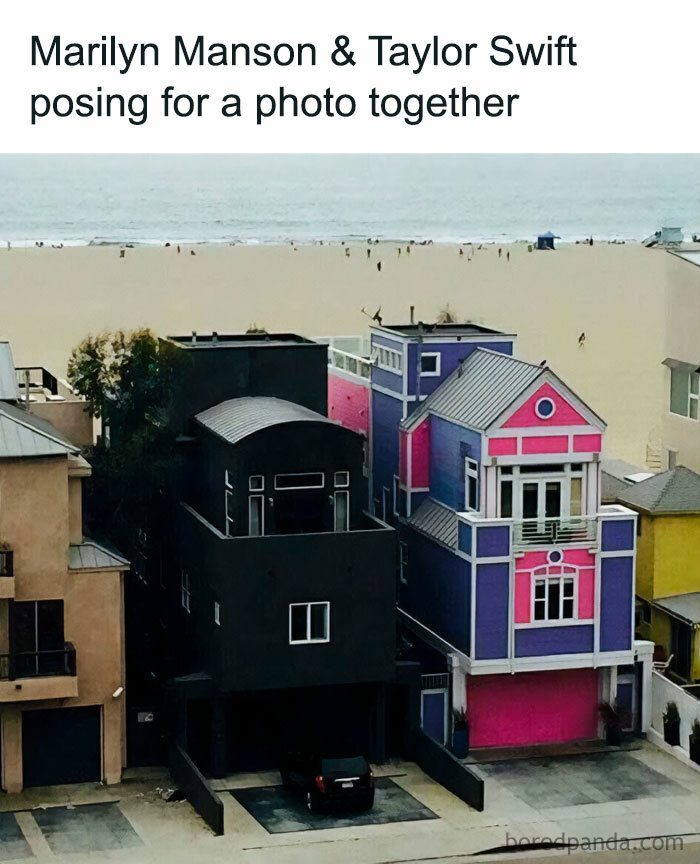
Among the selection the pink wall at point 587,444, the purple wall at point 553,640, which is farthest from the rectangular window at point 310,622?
the pink wall at point 587,444

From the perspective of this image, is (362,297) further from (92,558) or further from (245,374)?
(92,558)

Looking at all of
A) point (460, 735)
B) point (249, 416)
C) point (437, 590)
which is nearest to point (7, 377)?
point (249, 416)

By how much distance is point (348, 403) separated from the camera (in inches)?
1555

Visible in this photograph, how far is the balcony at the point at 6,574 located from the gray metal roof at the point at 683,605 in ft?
42.0

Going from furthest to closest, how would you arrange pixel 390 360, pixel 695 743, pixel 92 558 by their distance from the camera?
pixel 390 360 → pixel 695 743 → pixel 92 558

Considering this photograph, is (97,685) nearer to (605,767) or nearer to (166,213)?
(605,767)

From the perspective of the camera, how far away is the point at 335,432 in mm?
32062

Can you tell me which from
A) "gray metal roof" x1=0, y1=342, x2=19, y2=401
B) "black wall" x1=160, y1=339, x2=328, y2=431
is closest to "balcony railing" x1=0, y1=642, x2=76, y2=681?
"gray metal roof" x1=0, y1=342, x2=19, y2=401

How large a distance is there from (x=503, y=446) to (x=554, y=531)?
1.75 meters

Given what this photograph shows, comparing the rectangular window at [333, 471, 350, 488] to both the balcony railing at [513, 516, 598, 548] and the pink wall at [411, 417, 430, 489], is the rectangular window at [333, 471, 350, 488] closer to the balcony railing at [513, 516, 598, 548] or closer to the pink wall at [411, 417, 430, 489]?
the balcony railing at [513, 516, 598, 548]

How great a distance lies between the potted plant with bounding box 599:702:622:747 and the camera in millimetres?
33656

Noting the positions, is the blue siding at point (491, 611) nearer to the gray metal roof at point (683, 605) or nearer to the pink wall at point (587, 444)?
the pink wall at point (587, 444)

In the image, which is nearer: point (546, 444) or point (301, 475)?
point (301, 475)

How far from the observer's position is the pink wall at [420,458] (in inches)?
1412
